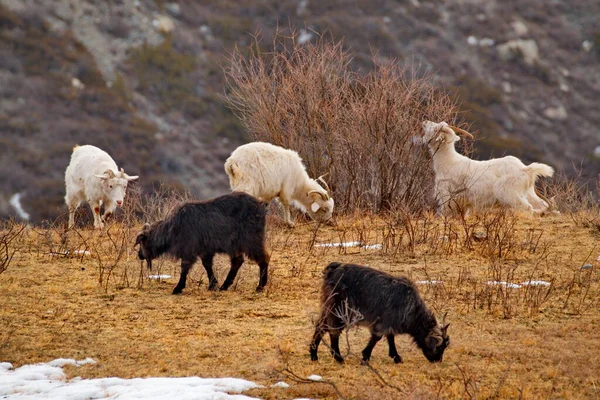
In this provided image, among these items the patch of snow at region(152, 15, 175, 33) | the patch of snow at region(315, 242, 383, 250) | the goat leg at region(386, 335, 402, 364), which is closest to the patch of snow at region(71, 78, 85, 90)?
the patch of snow at region(152, 15, 175, 33)

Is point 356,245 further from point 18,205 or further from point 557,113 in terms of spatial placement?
point 557,113

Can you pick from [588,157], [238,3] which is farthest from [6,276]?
[238,3]

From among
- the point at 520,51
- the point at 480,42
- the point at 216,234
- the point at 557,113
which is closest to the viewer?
the point at 216,234

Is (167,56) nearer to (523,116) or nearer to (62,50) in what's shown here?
(62,50)

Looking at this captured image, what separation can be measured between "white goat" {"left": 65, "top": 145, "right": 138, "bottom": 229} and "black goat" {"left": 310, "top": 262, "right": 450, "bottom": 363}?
7.26m

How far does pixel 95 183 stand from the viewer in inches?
555

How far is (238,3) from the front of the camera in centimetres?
8388

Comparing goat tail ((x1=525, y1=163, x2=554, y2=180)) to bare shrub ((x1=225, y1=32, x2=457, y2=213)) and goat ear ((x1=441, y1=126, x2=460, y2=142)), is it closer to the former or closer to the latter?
goat ear ((x1=441, y1=126, x2=460, y2=142))

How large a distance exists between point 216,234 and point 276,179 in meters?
4.26

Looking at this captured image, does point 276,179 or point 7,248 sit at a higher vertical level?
point 276,179

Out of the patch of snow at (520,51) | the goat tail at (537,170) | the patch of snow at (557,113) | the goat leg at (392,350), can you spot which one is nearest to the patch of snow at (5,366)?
the goat leg at (392,350)

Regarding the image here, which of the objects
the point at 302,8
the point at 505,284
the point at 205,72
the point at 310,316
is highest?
the point at 302,8

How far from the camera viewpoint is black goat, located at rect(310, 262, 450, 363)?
6941mm

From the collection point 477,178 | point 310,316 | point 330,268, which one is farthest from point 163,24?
point 330,268
